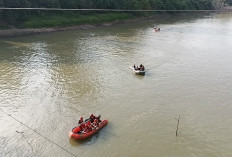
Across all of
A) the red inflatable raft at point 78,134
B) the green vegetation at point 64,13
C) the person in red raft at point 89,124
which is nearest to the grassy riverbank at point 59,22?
the green vegetation at point 64,13

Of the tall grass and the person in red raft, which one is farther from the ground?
the tall grass

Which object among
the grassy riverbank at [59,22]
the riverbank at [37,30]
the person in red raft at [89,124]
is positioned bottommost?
the person in red raft at [89,124]

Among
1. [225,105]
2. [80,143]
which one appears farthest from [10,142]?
[225,105]

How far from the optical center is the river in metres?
20.8

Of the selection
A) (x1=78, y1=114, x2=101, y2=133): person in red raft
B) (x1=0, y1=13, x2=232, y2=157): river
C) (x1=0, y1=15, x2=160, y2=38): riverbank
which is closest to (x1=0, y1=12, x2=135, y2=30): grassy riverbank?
(x1=0, y1=15, x2=160, y2=38): riverbank

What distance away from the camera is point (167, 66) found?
40219 millimetres

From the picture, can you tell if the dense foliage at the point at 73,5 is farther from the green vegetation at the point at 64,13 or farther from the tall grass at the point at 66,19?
the tall grass at the point at 66,19

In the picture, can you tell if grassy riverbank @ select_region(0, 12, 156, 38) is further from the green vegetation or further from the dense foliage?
the dense foliage

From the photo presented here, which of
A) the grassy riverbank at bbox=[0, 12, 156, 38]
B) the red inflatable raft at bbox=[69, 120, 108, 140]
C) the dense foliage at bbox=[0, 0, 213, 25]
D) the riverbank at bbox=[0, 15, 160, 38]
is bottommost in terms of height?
the red inflatable raft at bbox=[69, 120, 108, 140]

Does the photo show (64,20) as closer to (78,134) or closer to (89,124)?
(89,124)

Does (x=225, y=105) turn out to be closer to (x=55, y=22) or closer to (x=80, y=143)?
(x=80, y=143)

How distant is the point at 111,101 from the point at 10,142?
36.5 feet

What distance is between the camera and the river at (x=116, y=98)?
2081 cm

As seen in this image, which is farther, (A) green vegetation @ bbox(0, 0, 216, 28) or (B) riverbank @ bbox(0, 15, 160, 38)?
(A) green vegetation @ bbox(0, 0, 216, 28)
